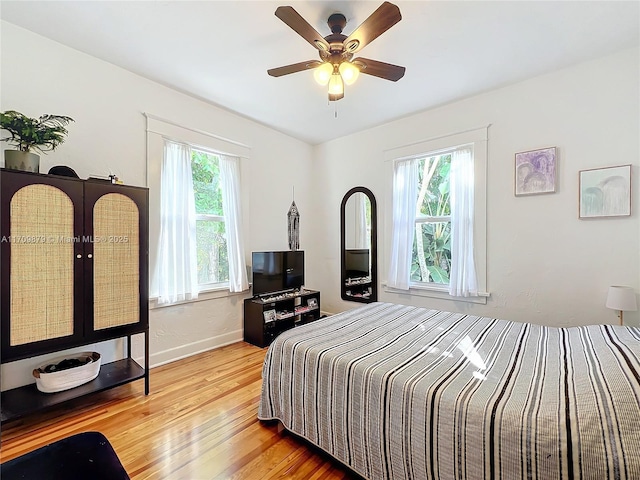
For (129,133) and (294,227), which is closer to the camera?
(129,133)

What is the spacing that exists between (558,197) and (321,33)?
2.57m

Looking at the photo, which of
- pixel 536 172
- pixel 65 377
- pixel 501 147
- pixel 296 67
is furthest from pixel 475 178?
pixel 65 377

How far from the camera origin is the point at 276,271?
3738mm

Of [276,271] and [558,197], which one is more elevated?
[558,197]

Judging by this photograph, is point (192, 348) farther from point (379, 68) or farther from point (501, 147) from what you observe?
point (501, 147)

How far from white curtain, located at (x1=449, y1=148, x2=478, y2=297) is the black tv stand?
189cm

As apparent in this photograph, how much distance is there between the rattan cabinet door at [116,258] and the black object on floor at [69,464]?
3.83 feet

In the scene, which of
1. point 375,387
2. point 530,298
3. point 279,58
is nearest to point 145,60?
point 279,58

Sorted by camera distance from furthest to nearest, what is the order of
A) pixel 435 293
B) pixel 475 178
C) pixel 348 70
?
pixel 435 293 < pixel 475 178 < pixel 348 70

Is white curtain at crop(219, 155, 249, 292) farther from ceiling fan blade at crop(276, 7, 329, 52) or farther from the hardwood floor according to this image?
Result: ceiling fan blade at crop(276, 7, 329, 52)

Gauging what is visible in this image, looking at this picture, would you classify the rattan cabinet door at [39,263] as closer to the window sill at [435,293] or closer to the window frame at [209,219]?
the window frame at [209,219]

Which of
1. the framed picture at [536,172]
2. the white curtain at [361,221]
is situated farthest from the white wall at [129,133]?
the framed picture at [536,172]

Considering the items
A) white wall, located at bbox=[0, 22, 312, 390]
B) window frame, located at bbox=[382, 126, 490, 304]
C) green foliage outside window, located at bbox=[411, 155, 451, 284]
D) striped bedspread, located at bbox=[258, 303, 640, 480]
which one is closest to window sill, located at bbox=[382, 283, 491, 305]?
window frame, located at bbox=[382, 126, 490, 304]

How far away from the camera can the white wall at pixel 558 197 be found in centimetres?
232
